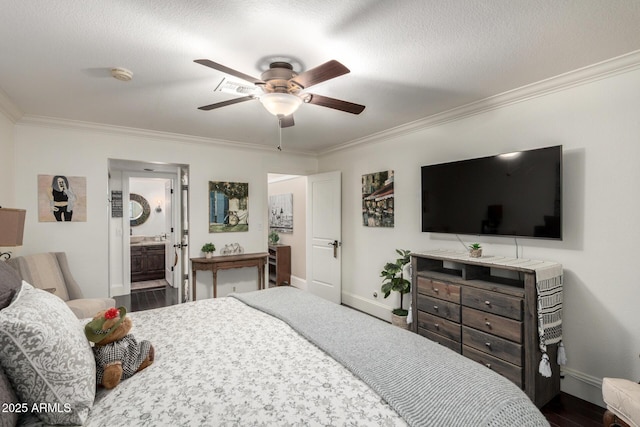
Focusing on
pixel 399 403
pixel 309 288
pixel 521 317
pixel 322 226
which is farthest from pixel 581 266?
→ pixel 309 288

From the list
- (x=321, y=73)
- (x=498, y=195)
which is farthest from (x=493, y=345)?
(x=321, y=73)

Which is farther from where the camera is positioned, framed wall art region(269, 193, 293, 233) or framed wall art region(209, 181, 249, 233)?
framed wall art region(269, 193, 293, 233)

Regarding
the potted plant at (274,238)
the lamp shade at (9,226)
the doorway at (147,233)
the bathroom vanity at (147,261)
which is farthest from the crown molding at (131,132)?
the bathroom vanity at (147,261)

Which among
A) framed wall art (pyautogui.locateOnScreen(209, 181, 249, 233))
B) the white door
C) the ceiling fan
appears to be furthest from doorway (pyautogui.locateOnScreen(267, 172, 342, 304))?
the ceiling fan

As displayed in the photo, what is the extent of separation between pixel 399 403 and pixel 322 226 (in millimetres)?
3886

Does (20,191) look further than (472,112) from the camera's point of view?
Yes

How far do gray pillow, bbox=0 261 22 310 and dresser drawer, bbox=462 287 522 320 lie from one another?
2.78 metres

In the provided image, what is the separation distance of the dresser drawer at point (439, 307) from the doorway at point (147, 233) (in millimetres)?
3283

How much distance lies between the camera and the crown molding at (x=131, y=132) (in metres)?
3.38

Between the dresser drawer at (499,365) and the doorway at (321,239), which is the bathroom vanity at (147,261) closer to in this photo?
the doorway at (321,239)

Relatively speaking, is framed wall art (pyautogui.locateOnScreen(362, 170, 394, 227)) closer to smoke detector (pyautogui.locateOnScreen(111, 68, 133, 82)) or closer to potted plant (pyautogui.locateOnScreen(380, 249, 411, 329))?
potted plant (pyautogui.locateOnScreen(380, 249, 411, 329))

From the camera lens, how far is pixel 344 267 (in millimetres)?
4809

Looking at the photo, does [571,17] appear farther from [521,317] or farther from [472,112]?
[521,317]

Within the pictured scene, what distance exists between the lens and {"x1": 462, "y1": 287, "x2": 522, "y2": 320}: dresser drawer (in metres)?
2.24
